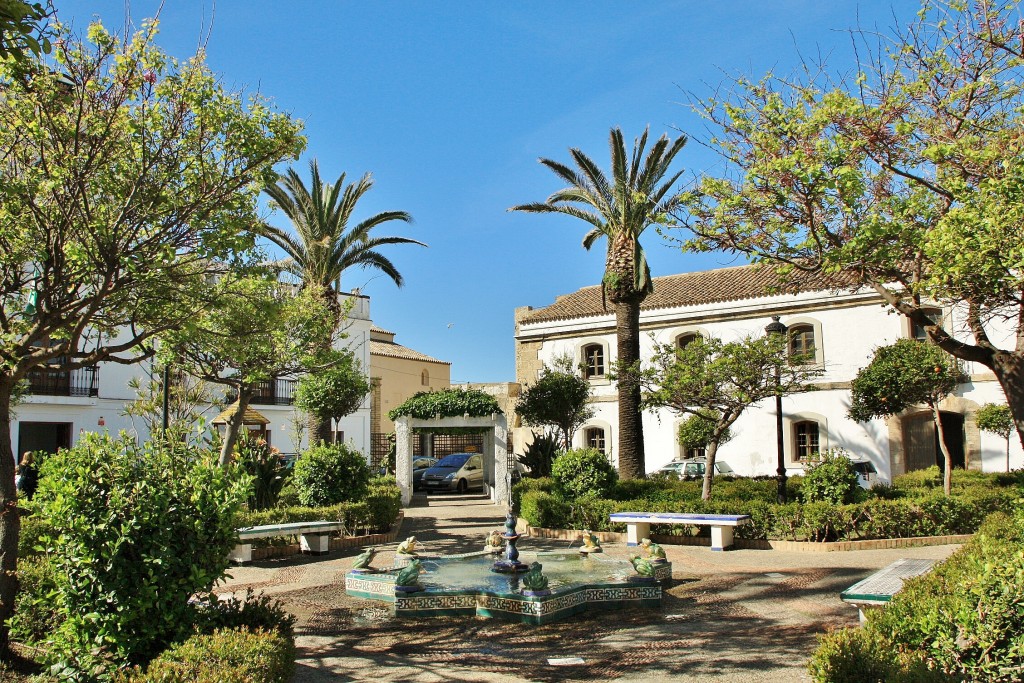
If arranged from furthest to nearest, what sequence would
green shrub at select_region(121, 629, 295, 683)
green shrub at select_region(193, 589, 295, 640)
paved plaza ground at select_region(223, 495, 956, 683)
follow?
1. paved plaza ground at select_region(223, 495, 956, 683)
2. green shrub at select_region(193, 589, 295, 640)
3. green shrub at select_region(121, 629, 295, 683)

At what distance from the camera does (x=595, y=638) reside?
306 inches

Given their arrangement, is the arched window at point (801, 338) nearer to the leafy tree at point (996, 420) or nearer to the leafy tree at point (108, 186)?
the leafy tree at point (996, 420)

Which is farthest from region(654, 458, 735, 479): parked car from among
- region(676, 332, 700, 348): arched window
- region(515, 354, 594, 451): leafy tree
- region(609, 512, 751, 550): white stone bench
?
region(609, 512, 751, 550): white stone bench

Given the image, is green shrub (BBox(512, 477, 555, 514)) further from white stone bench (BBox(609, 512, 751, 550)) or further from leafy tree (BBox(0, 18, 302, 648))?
leafy tree (BBox(0, 18, 302, 648))

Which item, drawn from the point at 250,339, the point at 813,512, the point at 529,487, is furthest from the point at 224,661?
the point at 529,487

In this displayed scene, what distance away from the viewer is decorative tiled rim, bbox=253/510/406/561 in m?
12.9

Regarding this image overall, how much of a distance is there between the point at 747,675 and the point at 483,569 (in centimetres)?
478

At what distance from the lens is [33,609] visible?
22.7ft

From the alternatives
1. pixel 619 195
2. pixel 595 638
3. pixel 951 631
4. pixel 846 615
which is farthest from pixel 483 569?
pixel 619 195

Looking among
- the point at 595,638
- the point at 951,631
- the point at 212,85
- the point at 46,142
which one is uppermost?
the point at 212,85

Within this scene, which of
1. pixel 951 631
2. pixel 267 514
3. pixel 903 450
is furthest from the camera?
pixel 903 450

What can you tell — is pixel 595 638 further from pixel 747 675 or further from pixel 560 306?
pixel 560 306

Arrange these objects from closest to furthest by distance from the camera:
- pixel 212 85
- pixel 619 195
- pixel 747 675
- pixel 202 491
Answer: pixel 202 491
pixel 747 675
pixel 212 85
pixel 619 195

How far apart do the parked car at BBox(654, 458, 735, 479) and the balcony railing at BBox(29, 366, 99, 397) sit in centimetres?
1823
